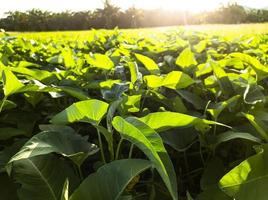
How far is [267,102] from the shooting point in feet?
4.38

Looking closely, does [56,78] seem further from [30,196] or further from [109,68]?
[30,196]

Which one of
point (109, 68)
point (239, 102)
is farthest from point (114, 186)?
point (109, 68)

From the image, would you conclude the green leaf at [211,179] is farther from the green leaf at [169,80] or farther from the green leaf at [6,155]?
the green leaf at [6,155]

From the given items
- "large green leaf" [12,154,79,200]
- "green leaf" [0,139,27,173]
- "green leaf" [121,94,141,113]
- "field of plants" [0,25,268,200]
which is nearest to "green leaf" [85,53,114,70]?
"field of plants" [0,25,268,200]

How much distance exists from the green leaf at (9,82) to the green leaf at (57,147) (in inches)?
7.5

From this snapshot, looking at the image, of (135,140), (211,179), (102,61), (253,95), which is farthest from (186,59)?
(135,140)

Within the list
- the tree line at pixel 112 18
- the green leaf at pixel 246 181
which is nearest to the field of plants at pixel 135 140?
the green leaf at pixel 246 181

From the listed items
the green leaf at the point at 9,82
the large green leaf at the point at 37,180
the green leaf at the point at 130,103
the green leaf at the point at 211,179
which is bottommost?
the green leaf at the point at 211,179

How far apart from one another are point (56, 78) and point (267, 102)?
78 cm

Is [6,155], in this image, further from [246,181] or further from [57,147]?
[246,181]

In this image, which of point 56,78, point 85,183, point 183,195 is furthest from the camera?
point 56,78

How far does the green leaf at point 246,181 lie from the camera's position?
0.75 m

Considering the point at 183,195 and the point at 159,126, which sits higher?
the point at 159,126

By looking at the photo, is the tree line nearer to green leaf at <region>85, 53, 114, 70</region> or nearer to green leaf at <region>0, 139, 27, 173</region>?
green leaf at <region>85, 53, 114, 70</region>
